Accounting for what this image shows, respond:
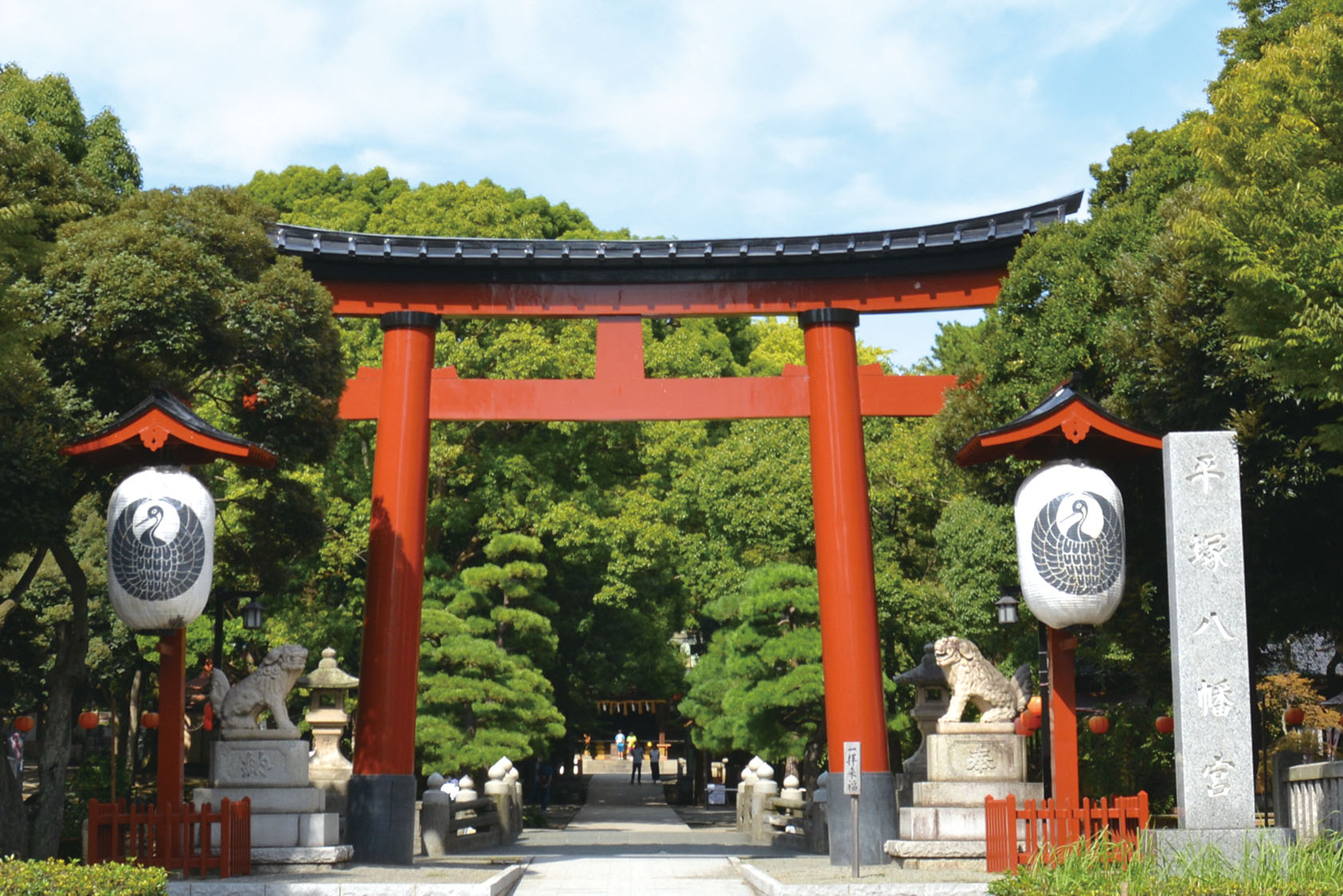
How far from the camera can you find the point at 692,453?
31.6 m

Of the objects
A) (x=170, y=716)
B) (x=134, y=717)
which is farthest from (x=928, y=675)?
(x=134, y=717)

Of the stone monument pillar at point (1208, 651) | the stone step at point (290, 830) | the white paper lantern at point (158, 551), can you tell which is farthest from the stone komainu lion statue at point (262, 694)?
the stone monument pillar at point (1208, 651)

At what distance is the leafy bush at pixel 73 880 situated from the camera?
8539 mm

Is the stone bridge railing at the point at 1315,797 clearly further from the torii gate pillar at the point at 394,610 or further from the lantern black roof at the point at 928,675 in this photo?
the torii gate pillar at the point at 394,610

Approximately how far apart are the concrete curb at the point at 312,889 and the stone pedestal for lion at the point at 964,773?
4.75 meters

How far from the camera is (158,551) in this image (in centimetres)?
1322

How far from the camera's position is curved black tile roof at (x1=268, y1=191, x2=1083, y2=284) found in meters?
18.3

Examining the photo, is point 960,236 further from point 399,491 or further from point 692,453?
point 692,453

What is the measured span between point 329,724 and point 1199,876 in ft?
43.6

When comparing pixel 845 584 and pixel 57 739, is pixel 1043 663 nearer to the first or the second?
pixel 845 584

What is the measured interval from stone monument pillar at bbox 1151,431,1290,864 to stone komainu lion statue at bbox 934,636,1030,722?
4.72 m

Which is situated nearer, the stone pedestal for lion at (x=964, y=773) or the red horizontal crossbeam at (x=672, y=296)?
the stone pedestal for lion at (x=964, y=773)

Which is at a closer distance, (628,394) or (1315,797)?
(1315,797)

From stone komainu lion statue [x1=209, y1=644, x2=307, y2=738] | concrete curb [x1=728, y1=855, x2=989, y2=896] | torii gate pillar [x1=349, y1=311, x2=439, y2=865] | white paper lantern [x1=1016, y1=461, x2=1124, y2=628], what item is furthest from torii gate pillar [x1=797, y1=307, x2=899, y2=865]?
stone komainu lion statue [x1=209, y1=644, x2=307, y2=738]
